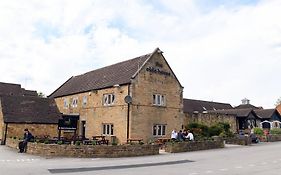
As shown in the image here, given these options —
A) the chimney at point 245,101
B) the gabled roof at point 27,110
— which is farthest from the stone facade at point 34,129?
the chimney at point 245,101

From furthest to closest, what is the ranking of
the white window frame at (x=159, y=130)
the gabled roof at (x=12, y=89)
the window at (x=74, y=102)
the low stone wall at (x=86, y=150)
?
the gabled roof at (x=12, y=89) → the window at (x=74, y=102) → the white window frame at (x=159, y=130) → the low stone wall at (x=86, y=150)

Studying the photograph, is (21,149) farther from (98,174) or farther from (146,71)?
(146,71)

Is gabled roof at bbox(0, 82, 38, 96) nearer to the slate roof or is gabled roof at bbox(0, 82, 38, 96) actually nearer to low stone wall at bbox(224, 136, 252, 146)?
the slate roof

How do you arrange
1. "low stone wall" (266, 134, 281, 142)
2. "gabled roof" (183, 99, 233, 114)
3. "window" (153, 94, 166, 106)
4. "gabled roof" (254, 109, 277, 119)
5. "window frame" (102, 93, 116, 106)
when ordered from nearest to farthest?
1. "window frame" (102, 93, 116, 106)
2. "window" (153, 94, 166, 106)
3. "low stone wall" (266, 134, 281, 142)
4. "gabled roof" (183, 99, 233, 114)
5. "gabled roof" (254, 109, 277, 119)

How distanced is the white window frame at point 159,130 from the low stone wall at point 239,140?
725cm

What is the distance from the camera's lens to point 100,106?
3164cm

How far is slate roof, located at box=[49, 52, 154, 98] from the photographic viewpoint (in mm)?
30469

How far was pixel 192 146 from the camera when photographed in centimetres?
2475

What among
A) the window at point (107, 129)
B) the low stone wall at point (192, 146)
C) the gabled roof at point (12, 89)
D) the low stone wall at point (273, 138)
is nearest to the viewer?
the low stone wall at point (192, 146)

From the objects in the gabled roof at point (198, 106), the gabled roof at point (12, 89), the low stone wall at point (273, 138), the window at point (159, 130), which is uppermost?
the gabled roof at point (12, 89)

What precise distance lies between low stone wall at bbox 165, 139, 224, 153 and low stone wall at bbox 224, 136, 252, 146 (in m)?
5.12

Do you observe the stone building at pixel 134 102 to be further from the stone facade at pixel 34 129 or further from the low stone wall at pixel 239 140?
the low stone wall at pixel 239 140

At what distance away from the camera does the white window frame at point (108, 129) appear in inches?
1175

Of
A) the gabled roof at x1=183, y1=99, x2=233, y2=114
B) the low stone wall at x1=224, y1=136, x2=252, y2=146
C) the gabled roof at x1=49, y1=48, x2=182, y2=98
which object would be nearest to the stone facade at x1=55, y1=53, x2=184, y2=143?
the gabled roof at x1=49, y1=48, x2=182, y2=98
